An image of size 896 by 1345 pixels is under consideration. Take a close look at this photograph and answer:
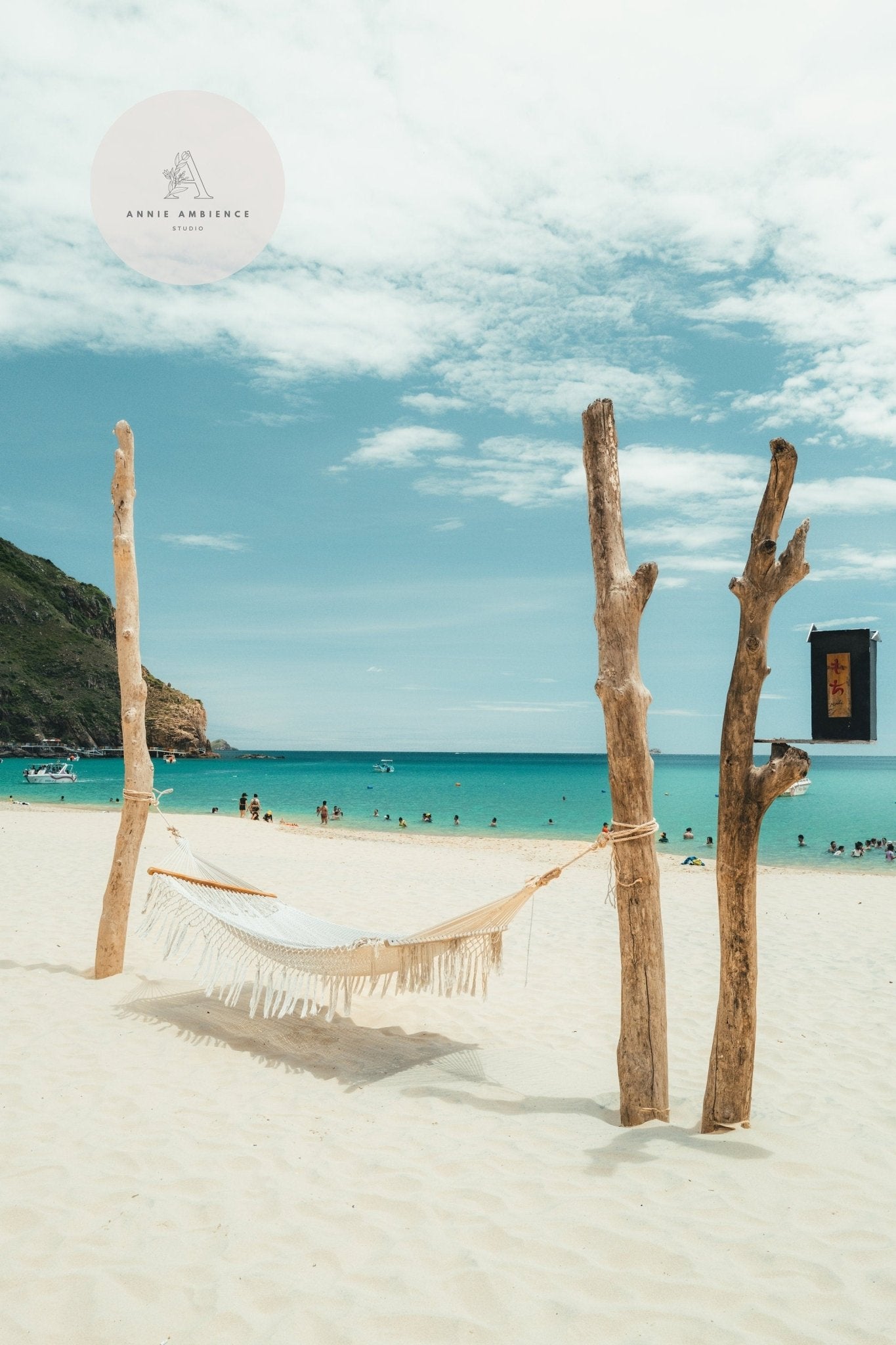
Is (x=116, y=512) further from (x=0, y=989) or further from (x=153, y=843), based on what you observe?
(x=153, y=843)

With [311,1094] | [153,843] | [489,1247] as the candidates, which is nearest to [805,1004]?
[311,1094]

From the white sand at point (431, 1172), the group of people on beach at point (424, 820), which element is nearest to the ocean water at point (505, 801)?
the group of people on beach at point (424, 820)

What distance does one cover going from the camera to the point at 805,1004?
4914mm

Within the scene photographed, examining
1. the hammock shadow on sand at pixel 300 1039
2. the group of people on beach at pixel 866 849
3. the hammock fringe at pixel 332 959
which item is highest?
the hammock fringe at pixel 332 959

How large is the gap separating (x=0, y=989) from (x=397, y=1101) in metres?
2.59

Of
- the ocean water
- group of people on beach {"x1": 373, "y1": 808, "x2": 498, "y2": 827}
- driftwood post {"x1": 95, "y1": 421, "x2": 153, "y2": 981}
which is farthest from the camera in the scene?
the ocean water

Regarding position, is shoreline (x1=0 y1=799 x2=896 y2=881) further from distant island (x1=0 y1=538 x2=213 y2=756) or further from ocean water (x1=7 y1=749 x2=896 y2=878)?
distant island (x1=0 y1=538 x2=213 y2=756)

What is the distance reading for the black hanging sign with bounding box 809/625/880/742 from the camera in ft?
10.9

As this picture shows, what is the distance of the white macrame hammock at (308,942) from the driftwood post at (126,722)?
1.41ft

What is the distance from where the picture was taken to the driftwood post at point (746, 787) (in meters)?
2.85

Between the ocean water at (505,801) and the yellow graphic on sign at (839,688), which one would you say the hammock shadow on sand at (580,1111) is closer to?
the yellow graphic on sign at (839,688)

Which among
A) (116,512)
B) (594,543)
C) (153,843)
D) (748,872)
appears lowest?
(153,843)

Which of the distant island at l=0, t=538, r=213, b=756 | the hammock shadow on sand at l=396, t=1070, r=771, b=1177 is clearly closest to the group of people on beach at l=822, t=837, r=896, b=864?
the hammock shadow on sand at l=396, t=1070, r=771, b=1177

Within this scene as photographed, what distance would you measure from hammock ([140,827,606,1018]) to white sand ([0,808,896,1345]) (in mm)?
359
